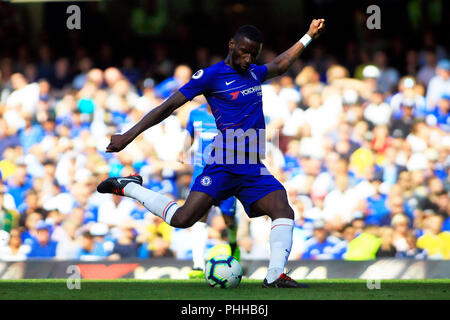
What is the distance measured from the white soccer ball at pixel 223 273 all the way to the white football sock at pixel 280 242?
43 cm

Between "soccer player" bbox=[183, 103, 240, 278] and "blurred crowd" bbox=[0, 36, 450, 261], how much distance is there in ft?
2.93

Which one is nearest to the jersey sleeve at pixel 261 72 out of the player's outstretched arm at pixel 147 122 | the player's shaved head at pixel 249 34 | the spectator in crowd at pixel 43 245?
the player's shaved head at pixel 249 34

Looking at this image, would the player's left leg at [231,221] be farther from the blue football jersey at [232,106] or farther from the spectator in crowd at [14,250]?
the spectator in crowd at [14,250]

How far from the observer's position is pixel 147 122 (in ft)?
25.8

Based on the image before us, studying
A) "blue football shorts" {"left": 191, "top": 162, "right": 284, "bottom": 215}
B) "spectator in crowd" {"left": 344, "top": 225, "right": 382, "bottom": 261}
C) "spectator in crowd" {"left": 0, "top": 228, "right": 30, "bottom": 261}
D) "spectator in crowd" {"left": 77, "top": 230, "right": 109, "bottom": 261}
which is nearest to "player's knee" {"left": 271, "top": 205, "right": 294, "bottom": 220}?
"blue football shorts" {"left": 191, "top": 162, "right": 284, "bottom": 215}

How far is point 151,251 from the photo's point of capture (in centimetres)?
1202

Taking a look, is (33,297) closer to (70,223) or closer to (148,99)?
(70,223)

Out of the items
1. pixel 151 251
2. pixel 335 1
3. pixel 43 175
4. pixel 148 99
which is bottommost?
pixel 151 251

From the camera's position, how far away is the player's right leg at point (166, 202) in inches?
316

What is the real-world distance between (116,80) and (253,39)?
23.5 ft

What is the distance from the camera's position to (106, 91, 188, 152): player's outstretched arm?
778cm

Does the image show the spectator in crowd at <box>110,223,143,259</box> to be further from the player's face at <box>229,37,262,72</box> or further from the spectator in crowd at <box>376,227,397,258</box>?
the player's face at <box>229,37,262,72</box>

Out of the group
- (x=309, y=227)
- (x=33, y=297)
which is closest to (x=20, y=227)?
(x=309, y=227)

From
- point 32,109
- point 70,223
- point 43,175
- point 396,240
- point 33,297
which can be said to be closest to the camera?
point 33,297
